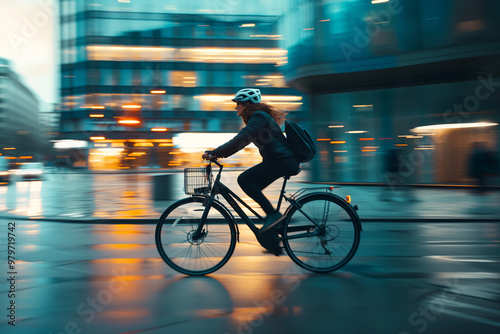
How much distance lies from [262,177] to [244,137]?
484 mm

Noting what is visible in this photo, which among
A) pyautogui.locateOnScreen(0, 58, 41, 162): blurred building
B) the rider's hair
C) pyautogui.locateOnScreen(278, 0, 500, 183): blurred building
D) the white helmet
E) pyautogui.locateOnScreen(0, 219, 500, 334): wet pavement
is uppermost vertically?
pyautogui.locateOnScreen(0, 58, 41, 162): blurred building

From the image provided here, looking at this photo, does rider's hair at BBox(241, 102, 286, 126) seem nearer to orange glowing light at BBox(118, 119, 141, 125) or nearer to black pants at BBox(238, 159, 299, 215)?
black pants at BBox(238, 159, 299, 215)

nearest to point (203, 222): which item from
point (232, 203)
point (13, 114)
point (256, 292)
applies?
point (232, 203)

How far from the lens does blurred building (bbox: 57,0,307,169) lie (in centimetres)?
4672

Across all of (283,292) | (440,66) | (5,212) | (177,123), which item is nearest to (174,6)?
(177,123)

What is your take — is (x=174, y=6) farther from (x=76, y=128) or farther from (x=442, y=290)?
(x=442, y=290)

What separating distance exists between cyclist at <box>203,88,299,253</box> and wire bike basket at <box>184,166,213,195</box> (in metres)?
0.22

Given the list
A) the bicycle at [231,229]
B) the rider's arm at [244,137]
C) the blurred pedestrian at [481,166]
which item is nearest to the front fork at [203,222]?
the bicycle at [231,229]

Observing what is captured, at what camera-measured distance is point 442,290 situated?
13.4 ft

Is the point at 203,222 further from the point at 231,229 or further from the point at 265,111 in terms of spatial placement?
the point at 265,111

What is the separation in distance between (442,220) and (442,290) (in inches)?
204

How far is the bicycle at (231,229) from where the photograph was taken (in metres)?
4.63

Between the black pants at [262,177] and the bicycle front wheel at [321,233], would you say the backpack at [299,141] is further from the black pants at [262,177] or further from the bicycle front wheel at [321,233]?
the bicycle front wheel at [321,233]

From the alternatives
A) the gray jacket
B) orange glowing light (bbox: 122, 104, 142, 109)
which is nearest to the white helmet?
the gray jacket
